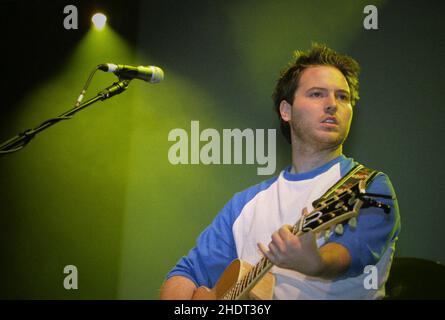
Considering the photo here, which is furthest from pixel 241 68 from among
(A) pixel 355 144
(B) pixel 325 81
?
(A) pixel 355 144

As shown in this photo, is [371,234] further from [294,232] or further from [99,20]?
[99,20]

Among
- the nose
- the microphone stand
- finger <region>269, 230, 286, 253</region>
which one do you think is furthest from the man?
the microphone stand

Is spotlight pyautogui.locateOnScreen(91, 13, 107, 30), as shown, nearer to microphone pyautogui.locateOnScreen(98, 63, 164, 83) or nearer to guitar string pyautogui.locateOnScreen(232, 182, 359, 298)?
microphone pyautogui.locateOnScreen(98, 63, 164, 83)

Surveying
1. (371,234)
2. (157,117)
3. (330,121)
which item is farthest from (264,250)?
(157,117)

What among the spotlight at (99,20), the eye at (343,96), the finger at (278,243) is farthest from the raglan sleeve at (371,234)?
the spotlight at (99,20)

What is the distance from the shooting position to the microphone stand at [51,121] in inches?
97.2

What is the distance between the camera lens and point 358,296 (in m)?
2.26

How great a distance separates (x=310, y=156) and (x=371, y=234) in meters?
0.43

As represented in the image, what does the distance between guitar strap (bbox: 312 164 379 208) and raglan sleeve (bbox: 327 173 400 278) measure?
0.03 m

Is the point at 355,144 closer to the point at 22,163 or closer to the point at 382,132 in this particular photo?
the point at 382,132

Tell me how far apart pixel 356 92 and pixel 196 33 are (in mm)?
743

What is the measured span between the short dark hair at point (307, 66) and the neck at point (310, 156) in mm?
105

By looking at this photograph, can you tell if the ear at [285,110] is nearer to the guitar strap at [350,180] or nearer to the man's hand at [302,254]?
the guitar strap at [350,180]

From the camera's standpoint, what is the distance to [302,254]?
197 centimetres
